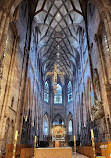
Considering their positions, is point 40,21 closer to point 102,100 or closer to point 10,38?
point 10,38

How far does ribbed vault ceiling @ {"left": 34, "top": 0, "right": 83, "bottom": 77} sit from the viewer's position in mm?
20323

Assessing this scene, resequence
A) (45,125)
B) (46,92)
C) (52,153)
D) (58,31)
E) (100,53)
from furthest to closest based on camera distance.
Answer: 1. (46,92)
2. (45,125)
3. (58,31)
4. (100,53)
5. (52,153)

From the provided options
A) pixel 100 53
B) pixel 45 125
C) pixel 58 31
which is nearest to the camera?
pixel 100 53

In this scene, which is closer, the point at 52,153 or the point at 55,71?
→ the point at 52,153

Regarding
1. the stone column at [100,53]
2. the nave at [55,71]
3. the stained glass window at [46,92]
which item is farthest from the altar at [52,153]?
the stained glass window at [46,92]

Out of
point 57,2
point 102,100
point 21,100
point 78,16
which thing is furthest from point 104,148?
point 57,2

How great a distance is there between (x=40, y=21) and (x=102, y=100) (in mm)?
14750

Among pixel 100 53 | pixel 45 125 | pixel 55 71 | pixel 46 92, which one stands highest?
pixel 46 92

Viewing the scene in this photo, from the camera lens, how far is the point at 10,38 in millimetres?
12383

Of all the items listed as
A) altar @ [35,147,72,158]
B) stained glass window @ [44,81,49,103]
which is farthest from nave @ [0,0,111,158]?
altar @ [35,147,72,158]

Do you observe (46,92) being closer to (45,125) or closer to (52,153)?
(45,125)

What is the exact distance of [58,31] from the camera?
24656 millimetres

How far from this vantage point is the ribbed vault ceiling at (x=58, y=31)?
2032cm

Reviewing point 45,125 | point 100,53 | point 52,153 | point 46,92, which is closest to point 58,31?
point 100,53
